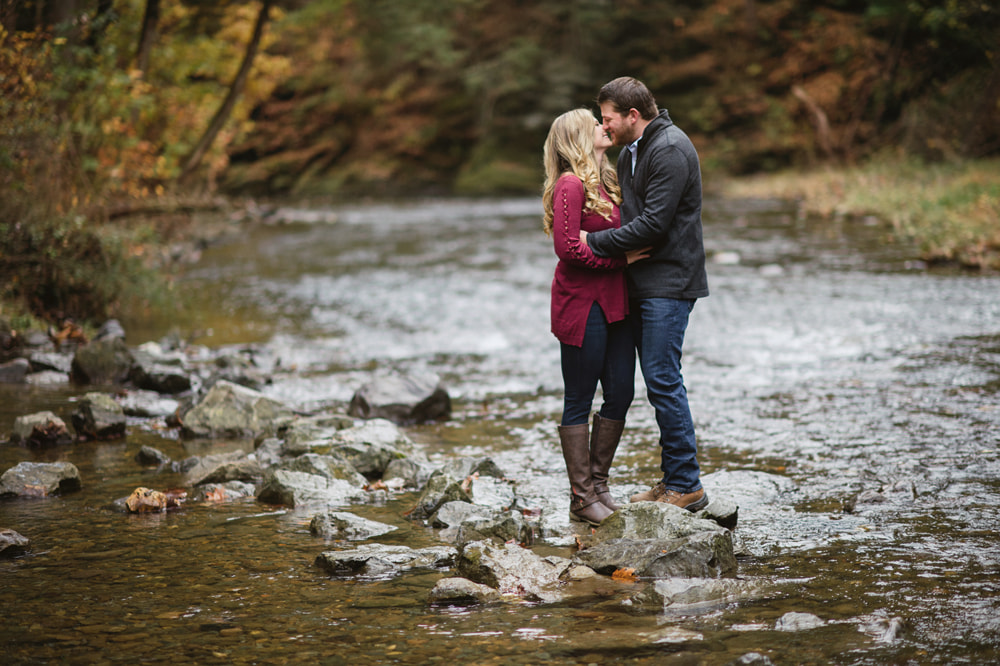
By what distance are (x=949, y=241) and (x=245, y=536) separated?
480 inches

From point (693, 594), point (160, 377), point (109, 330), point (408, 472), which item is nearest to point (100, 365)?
point (160, 377)

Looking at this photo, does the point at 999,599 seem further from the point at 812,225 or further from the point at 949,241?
the point at 812,225

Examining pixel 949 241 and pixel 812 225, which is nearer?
pixel 949 241

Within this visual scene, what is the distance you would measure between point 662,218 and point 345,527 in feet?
7.24

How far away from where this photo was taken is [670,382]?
473 cm

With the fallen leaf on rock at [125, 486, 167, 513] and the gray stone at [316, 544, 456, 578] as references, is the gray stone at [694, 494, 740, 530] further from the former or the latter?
the fallen leaf on rock at [125, 486, 167, 513]

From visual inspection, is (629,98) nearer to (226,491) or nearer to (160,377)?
(226,491)

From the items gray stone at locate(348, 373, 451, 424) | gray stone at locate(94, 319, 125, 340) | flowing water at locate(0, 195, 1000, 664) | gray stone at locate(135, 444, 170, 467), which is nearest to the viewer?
flowing water at locate(0, 195, 1000, 664)

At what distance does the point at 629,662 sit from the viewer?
3.08 meters

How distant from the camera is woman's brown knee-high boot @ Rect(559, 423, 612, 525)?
4.70m

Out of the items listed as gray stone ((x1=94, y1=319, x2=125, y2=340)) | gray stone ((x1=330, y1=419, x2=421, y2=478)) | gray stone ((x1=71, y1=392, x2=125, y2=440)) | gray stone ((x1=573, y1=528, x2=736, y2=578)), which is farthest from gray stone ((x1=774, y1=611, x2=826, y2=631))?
gray stone ((x1=94, y1=319, x2=125, y2=340))

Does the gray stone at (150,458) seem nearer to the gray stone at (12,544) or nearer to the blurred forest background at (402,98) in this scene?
the gray stone at (12,544)

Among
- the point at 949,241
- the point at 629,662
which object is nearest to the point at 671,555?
the point at 629,662

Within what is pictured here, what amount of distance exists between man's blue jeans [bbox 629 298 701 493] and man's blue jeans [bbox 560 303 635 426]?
0.41 feet
